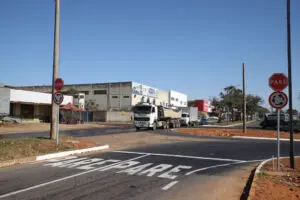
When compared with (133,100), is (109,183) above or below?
below

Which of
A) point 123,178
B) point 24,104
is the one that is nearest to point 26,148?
point 123,178

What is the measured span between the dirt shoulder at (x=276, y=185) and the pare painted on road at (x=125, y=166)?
244 centimetres

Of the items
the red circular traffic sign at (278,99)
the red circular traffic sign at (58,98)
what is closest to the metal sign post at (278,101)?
the red circular traffic sign at (278,99)

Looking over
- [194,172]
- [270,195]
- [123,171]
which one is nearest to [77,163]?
[123,171]

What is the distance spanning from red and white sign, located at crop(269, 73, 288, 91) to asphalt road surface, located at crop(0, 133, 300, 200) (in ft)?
10.1

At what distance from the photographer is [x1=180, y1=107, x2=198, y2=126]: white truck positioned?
45.8 metres

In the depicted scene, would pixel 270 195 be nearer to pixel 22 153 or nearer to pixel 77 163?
pixel 77 163

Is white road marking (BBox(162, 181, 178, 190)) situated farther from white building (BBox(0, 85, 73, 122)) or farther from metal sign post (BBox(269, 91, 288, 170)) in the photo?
white building (BBox(0, 85, 73, 122))

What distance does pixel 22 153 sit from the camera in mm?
10875

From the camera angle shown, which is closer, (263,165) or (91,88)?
(263,165)

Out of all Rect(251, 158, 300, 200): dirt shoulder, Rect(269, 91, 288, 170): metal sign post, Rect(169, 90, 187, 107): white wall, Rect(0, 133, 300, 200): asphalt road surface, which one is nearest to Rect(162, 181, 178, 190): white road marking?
Rect(0, 133, 300, 200): asphalt road surface

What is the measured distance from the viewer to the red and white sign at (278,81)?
9148 mm

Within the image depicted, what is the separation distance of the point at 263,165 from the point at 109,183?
6.04m

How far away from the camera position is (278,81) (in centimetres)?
925
